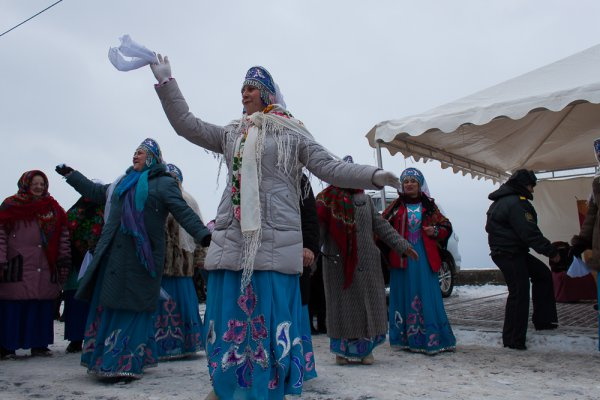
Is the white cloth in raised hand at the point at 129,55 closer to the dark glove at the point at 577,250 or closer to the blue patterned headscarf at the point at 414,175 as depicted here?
the blue patterned headscarf at the point at 414,175

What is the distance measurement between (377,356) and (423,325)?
0.52 m

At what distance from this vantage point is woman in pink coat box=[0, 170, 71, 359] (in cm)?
473

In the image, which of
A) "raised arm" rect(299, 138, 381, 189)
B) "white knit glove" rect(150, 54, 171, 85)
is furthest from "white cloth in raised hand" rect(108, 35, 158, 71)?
"raised arm" rect(299, 138, 381, 189)

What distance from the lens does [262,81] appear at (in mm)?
2871

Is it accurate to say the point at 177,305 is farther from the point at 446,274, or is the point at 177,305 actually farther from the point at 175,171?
the point at 446,274

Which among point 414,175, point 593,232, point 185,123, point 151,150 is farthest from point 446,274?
point 185,123

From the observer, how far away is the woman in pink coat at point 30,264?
473 centimetres

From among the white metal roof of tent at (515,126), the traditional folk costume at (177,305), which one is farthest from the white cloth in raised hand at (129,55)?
the white metal roof of tent at (515,126)

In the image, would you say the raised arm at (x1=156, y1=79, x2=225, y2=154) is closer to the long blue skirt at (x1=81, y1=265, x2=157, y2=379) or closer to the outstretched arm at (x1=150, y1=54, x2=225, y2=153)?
the outstretched arm at (x1=150, y1=54, x2=225, y2=153)

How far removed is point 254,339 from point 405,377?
165 cm

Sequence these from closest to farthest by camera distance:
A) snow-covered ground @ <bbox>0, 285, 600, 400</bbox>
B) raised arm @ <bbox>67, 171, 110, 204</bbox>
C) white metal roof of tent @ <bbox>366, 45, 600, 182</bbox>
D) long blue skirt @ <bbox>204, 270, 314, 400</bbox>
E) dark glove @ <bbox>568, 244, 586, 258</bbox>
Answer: long blue skirt @ <bbox>204, 270, 314, 400</bbox> < snow-covered ground @ <bbox>0, 285, 600, 400</bbox> < raised arm @ <bbox>67, 171, 110, 204</bbox> < dark glove @ <bbox>568, 244, 586, 258</bbox> < white metal roof of tent @ <bbox>366, 45, 600, 182</bbox>

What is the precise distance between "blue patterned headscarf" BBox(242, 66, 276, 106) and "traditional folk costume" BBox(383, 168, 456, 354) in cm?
258

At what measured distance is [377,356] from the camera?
468 centimetres

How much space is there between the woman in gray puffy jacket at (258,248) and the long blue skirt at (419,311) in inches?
95.6
